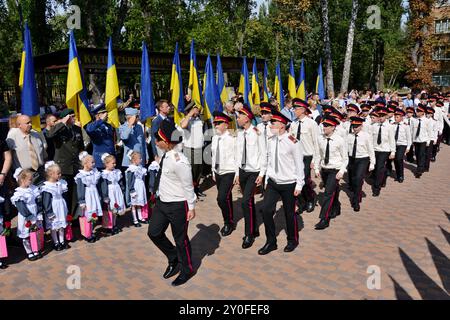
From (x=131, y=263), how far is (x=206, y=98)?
5602 mm

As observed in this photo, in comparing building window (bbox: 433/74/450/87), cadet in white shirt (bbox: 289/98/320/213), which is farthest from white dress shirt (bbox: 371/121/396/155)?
building window (bbox: 433/74/450/87)

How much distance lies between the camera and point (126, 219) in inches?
322

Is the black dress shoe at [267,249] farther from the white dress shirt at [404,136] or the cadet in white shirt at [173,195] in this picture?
the white dress shirt at [404,136]

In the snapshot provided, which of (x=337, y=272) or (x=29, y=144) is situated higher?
(x=29, y=144)

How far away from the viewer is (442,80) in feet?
163

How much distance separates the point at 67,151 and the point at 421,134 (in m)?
9.73

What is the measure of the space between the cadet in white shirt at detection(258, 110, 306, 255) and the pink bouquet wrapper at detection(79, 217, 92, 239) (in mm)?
2816

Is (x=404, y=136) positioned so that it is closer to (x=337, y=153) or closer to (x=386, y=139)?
(x=386, y=139)

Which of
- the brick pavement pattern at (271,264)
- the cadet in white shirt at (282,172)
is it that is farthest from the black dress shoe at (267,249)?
the brick pavement pattern at (271,264)

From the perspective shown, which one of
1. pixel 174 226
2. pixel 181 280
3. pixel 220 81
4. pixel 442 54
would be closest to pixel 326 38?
pixel 220 81

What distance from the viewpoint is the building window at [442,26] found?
48428mm

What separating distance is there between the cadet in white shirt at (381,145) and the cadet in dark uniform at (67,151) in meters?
6.57
